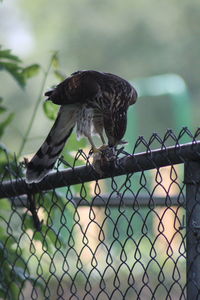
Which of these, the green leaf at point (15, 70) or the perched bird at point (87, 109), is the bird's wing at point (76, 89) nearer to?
the perched bird at point (87, 109)

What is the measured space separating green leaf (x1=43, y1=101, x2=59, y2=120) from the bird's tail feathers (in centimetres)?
5

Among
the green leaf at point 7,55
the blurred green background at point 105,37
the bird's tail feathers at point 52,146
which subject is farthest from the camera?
the blurred green background at point 105,37

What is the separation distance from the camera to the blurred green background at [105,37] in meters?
15.4

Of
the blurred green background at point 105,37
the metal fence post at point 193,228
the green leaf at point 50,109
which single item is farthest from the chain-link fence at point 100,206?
the blurred green background at point 105,37

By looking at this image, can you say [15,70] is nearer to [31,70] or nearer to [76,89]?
[31,70]

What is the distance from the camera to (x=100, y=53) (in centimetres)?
1659

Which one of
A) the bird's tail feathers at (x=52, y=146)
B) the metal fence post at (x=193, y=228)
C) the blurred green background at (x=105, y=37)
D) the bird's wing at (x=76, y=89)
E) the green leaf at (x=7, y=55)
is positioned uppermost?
the blurred green background at (x=105, y=37)

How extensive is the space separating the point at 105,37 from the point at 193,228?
1384 cm

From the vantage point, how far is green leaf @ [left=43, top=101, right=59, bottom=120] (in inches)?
175

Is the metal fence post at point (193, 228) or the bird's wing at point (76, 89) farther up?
the bird's wing at point (76, 89)

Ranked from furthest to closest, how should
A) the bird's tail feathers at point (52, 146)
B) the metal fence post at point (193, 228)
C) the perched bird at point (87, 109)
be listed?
the perched bird at point (87, 109) < the bird's tail feathers at point (52, 146) < the metal fence post at point (193, 228)

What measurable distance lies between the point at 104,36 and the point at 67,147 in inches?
494

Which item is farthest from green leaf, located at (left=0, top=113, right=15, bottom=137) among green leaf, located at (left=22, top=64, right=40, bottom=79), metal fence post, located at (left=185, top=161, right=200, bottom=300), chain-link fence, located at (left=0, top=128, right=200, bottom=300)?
metal fence post, located at (left=185, top=161, right=200, bottom=300)

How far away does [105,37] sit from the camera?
54.4ft
